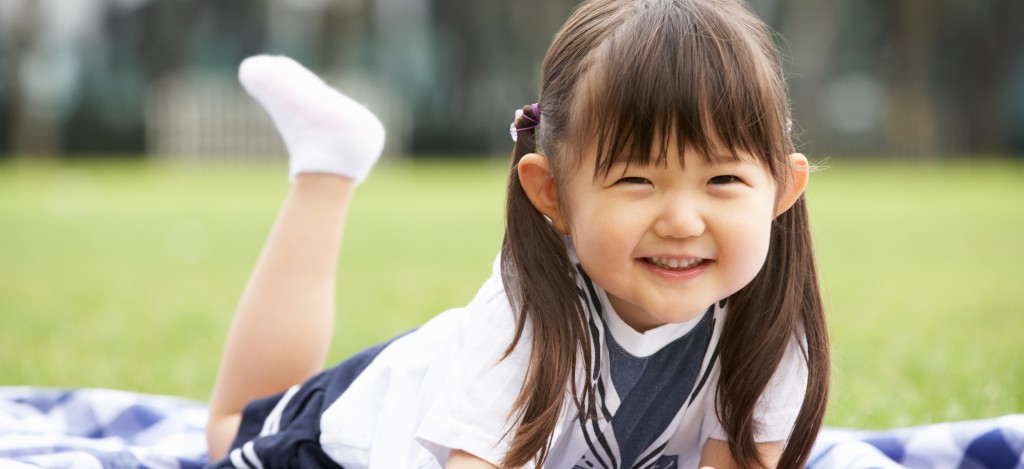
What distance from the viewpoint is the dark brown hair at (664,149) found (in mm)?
1492

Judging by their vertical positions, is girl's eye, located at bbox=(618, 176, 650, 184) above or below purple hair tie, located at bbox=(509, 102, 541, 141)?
below

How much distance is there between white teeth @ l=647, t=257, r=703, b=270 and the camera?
5.13 feet

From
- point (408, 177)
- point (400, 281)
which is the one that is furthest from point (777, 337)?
point (408, 177)

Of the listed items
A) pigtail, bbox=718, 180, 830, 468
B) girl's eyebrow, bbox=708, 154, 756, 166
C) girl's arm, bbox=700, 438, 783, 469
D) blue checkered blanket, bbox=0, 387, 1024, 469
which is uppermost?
girl's eyebrow, bbox=708, 154, 756, 166

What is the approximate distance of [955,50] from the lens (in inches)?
839

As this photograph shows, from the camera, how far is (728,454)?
1.78 meters

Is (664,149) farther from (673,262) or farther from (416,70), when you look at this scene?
(416,70)

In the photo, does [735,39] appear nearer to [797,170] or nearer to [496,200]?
[797,170]

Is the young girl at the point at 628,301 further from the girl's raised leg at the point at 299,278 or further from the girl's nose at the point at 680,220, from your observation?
the girl's raised leg at the point at 299,278

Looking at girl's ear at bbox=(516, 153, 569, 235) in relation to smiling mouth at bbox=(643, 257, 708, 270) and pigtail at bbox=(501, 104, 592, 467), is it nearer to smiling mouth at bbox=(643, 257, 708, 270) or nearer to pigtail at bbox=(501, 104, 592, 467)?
pigtail at bbox=(501, 104, 592, 467)

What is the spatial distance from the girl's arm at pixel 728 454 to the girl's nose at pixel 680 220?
0.43 meters

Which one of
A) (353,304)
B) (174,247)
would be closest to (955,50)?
(174,247)

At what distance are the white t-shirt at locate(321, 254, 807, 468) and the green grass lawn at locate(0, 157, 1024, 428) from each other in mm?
215

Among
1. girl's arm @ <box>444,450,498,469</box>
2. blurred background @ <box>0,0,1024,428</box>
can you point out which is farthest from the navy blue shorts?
blurred background @ <box>0,0,1024,428</box>
